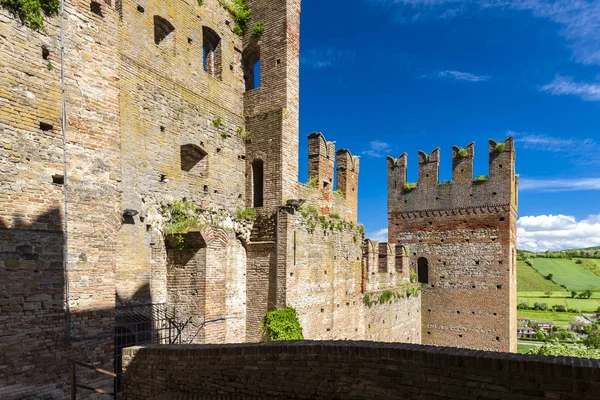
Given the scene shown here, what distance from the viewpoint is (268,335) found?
1210cm

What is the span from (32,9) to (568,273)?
11884 centimetres

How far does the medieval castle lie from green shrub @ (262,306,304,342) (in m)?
0.28

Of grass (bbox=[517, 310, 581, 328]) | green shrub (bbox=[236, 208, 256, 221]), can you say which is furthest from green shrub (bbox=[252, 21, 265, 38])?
grass (bbox=[517, 310, 581, 328])

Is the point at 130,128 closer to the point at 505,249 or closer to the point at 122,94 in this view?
the point at 122,94

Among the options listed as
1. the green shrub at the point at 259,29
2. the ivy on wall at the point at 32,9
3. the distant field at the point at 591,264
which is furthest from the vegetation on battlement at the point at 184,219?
the distant field at the point at 591,264

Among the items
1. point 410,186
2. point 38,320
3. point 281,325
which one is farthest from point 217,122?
point 410,186

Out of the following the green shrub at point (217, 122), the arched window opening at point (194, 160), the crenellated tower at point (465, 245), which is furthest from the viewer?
the crenellated tower at point (465, 245)

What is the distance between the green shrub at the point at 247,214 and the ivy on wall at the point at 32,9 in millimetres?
7305

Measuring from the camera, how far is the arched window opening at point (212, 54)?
13.3 meters

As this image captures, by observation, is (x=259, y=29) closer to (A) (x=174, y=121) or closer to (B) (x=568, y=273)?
(A) (x=174, y=121)

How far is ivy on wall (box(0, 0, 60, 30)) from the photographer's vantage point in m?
7.04

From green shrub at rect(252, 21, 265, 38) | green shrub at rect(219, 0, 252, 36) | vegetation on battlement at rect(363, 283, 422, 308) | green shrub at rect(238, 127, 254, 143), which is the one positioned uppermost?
green shrub at rect(219, 0, 252, 36)

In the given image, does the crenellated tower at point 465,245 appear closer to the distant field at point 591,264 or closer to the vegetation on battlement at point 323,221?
the vegetation on battlement at point 323,221

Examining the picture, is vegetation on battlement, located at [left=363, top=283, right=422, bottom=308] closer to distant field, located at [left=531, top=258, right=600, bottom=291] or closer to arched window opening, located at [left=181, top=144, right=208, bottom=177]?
arched window opening, located at [left=181, top=144, right=208, bottom=177]
